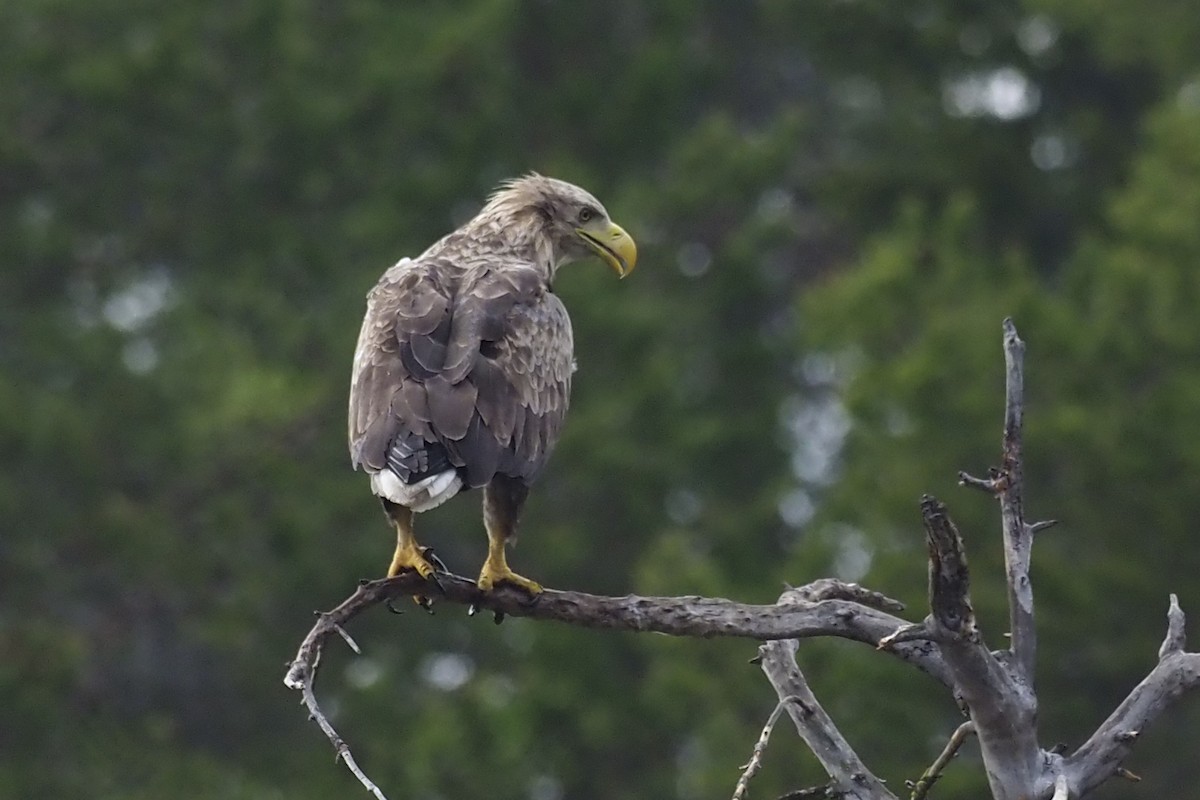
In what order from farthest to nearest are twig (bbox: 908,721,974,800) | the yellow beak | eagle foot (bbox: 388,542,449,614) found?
the yellow beak < eagle foot (bbox: 388,542,449,614) < twig (bbox: 908,721,974,800)

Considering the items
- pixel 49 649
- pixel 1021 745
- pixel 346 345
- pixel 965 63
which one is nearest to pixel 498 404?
pixel 1021 745

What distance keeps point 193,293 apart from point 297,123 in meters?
1.42

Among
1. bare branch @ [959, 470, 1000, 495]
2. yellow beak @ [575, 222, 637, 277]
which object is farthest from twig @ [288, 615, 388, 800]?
yellow beak @ [575, 222, 637, 277]

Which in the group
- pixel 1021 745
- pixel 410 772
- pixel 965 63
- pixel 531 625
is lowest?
pixel 1021 745

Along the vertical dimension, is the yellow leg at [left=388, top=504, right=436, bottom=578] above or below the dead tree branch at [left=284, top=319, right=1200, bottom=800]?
above

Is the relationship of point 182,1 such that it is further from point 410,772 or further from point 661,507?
point 410,772

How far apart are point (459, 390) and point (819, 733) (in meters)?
1.35

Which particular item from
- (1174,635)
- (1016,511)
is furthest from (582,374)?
(1016,511)

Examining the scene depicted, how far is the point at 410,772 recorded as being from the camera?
14734 mm

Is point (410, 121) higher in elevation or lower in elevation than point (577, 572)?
higher

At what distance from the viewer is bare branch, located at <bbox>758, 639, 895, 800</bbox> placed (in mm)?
5293

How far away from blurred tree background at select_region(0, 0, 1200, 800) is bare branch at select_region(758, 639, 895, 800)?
666cm

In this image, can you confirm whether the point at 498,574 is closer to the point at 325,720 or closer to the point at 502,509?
the point at 502,509

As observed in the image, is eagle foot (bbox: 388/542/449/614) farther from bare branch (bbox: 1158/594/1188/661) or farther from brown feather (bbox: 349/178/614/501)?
bare branch (bbox: 1158/594/1188/661)
